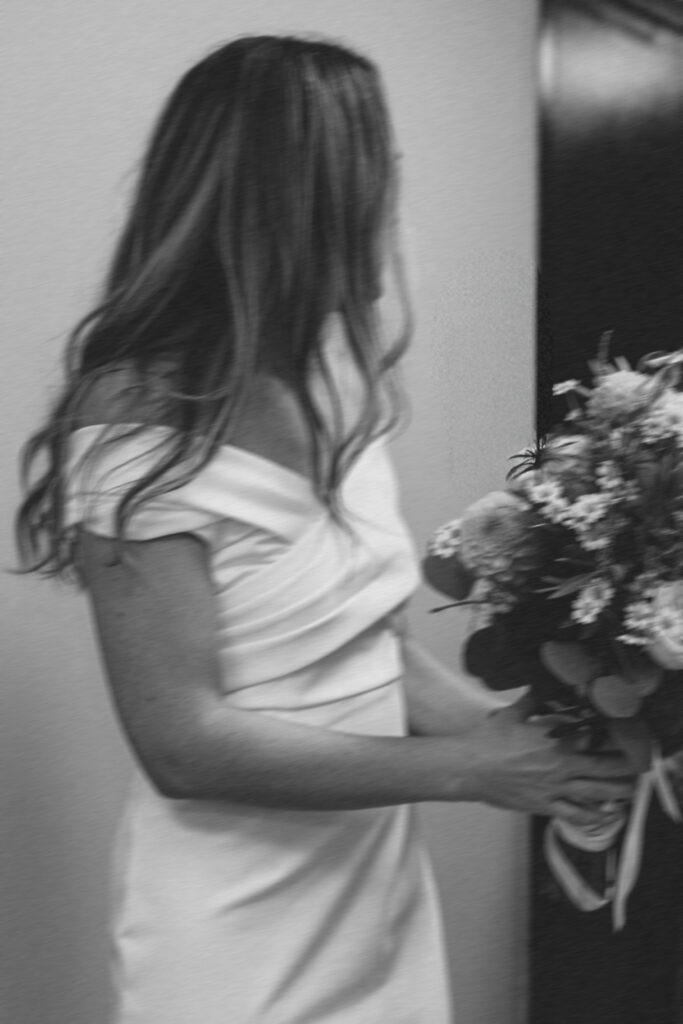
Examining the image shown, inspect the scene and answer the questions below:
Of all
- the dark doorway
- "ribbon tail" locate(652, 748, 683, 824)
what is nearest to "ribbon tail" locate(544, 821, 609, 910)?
"ribbon tail" locate(652, 748, 683, 824)

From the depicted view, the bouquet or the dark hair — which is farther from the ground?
the dark hair

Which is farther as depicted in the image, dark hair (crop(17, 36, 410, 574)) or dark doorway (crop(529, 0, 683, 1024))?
dark doorway (crop(529, 0, 683, 1024))

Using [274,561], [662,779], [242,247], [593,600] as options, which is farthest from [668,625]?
[242,247]

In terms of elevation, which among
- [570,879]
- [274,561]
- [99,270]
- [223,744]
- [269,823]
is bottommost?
[570,879]

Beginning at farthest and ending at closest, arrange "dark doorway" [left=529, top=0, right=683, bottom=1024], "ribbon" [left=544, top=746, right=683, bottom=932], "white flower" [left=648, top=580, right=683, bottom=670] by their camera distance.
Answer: "dark doorway" [left=529, top=0, right=683, bottom=1024]
"ribbon" [left=544, top=746, right=683, bottom=932]
"white flower" [left=648, top=580, right=683, bottom=670]

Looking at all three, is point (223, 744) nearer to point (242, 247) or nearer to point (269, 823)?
point (269, 823)

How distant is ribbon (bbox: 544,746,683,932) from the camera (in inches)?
34.0

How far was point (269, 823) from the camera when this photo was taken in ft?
2.83

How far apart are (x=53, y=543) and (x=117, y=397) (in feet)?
0.65

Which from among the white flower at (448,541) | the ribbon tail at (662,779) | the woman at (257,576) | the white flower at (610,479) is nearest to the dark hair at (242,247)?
the woman at (257,576)

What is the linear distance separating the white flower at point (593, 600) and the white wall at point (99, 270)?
258 mm

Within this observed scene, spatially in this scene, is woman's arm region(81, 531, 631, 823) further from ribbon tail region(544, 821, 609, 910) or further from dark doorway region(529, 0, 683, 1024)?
dark doorway region(529, 0, 683, 1024)

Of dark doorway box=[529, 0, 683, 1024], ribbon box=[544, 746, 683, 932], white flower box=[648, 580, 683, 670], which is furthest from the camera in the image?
dark doorway box=[529, 0, 683, 1024]

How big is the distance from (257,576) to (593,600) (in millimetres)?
253
